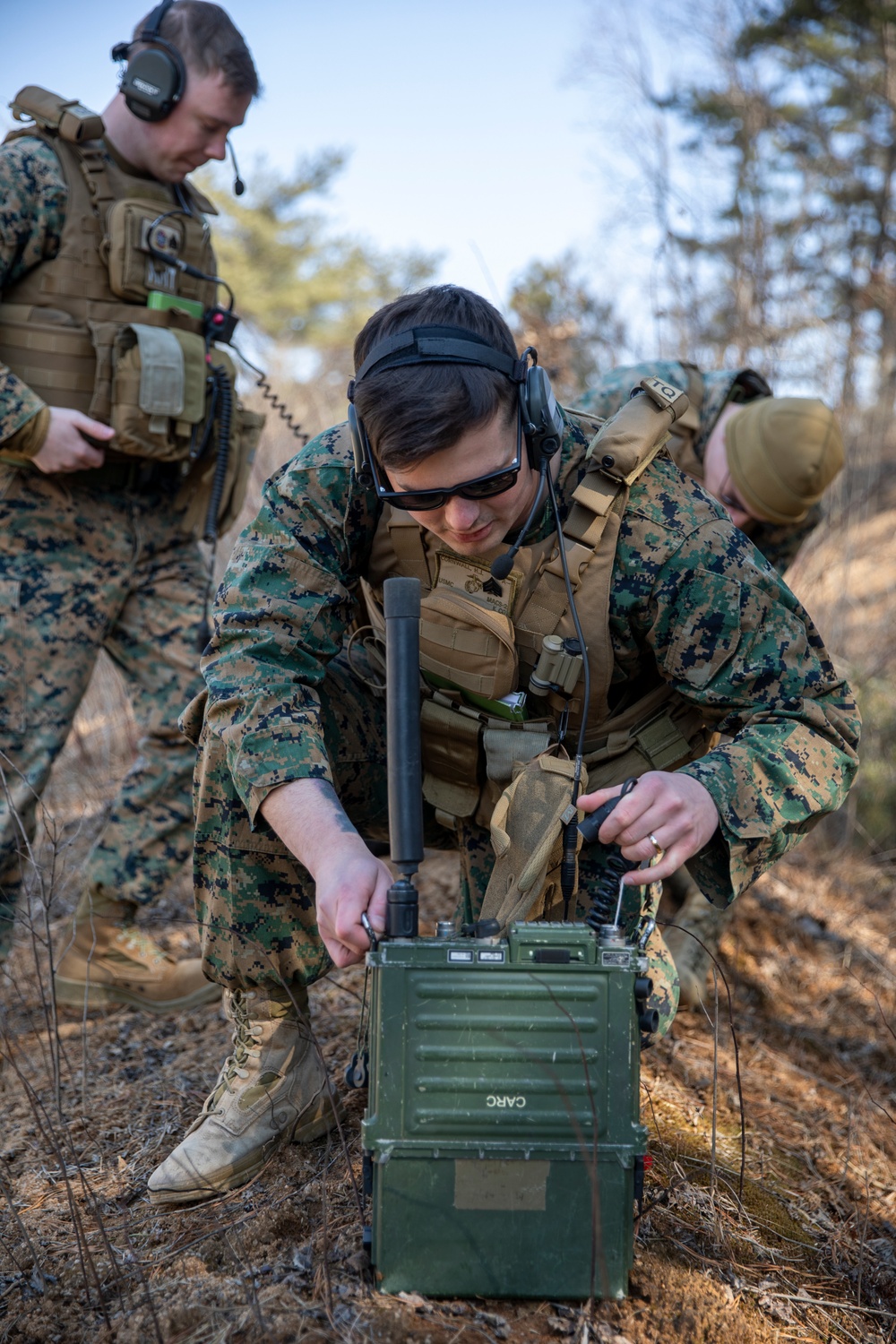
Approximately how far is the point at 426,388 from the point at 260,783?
796mm

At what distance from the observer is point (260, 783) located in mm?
2051

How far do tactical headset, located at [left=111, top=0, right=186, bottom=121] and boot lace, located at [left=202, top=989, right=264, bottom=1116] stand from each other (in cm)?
259

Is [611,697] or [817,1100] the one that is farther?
[817,1100]

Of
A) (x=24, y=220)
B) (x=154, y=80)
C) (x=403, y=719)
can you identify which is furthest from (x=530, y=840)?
(x=154, y=80)

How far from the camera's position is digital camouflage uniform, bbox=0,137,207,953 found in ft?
10.4

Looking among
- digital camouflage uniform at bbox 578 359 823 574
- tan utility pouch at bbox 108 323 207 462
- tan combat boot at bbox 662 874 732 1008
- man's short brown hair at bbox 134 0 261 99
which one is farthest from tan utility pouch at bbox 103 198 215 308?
tan combat boot at bbox 662 874 732 1008

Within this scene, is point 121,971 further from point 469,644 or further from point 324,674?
point 469,644

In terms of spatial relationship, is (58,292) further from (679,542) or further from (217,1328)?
(217,1328)

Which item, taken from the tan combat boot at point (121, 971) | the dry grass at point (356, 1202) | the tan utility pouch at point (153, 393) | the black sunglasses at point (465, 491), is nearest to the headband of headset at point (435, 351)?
the black sunglasses at point (465, 491)

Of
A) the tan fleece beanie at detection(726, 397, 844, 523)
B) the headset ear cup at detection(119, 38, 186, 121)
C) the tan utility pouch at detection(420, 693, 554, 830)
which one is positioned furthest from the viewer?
the tan fleece beanie at detection(726, 397, 844, 523)

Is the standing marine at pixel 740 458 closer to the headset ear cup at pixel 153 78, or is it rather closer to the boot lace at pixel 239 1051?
the headset ear cup at pixel 153 78

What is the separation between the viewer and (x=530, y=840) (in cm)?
219

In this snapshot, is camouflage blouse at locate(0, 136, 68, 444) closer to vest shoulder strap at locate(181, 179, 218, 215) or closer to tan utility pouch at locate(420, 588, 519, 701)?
vest shoulder strap at locate(181, 179, 218, 215)

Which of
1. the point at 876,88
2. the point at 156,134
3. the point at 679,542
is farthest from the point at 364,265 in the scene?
the point at 679,542
